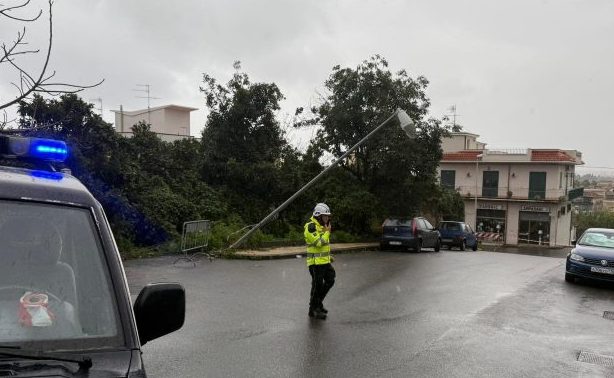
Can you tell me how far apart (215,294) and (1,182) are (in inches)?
330

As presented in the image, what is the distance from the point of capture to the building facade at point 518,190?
5156 cm

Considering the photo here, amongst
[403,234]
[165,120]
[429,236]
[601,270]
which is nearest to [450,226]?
[429,236]

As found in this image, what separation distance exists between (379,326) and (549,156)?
158 ft

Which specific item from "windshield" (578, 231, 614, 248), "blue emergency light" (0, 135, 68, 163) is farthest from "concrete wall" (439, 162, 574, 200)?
"blue emergency light" (0, 135, 68, 163)

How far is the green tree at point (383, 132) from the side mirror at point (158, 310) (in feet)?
72.2

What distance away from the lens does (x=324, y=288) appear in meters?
9.11

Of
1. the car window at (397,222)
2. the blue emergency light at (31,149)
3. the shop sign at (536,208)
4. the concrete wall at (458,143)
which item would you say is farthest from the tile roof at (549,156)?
the blue emergency light at (31,149)

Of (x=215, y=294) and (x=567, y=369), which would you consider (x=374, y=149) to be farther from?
(x=567, y=369)

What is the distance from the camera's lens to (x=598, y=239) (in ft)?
47.7

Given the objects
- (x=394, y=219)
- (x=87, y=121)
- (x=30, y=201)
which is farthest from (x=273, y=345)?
(x=394, y=219)

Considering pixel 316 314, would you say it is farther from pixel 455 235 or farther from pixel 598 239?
pixel 455 235

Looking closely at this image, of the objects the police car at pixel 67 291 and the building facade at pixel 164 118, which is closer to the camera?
the police car at pixel 67 291

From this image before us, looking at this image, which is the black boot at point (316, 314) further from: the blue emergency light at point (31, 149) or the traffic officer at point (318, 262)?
the blue emergency light at point (31, 149)

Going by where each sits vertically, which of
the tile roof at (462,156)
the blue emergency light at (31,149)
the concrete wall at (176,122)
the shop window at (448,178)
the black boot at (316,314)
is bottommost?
the black boot at (316,314)
